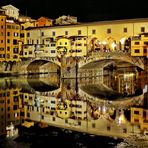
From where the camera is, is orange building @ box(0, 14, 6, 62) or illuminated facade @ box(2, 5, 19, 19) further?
illuminated facade @ box(2, 5, 19, 19)

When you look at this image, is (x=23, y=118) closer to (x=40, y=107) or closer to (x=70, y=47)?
(x=40, y=107)

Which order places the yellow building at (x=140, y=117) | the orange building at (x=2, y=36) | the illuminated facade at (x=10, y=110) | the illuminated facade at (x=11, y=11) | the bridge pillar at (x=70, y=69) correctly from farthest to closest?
the illuminated facade at (x=11, y=11) → the orange building at (x=2, y=36) → the bridge pillar at (x=70, y=69) → the illuminated facade at (x=10, y=110) → the yellow building at (x=140, y=117)

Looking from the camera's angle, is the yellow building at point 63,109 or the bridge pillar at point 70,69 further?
the bridge pillar at point 70,69

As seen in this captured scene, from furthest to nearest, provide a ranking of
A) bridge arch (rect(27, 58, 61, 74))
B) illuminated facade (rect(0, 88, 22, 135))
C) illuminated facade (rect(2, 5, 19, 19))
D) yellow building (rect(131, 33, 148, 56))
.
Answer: illuminated facade (rect(2, 5, 19, 19))
bridge arch (rect(27, 58, 61, 74))
yellow building (rect(131, 33, 148, 56))
illuminated facade (rect(0, 88, 22, 135))

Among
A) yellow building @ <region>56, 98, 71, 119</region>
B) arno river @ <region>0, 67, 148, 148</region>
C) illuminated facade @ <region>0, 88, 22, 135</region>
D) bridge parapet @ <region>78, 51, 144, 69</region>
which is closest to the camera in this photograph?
arno river @ <region>0, 67, 148, 148</region>

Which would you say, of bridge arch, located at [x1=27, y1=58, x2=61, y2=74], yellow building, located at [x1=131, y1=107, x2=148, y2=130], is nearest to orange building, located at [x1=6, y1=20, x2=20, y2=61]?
bridge arch, located at [x1=27, y1=58, x2=61, y2=74]

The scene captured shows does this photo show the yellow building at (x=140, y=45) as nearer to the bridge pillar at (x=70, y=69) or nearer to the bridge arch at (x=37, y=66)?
the bridge pillar at (x=70, y=69)

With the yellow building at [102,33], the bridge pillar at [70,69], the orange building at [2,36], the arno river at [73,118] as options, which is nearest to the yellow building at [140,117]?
the arno river at [73,118]

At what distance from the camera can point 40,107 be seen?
13906 millimetres

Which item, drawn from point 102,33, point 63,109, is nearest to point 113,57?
point 102,33

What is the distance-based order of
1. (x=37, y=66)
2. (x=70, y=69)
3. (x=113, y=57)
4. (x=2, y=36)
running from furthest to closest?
(x=37, y=66)
(x=2, y=36)
(x=70, y=69)
(x=113, y=57)

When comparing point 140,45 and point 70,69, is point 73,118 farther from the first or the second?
point 70,69

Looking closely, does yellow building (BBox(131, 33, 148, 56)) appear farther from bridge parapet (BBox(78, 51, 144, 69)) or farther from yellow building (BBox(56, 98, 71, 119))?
yellow building (BBox(56, 98, 71, 119))

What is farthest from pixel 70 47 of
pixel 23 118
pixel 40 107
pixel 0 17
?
pixel 23 118
